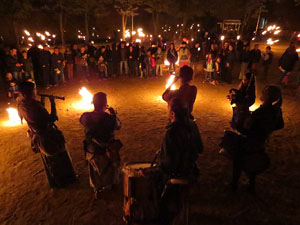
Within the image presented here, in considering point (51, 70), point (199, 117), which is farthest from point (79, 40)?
point (199, 117)

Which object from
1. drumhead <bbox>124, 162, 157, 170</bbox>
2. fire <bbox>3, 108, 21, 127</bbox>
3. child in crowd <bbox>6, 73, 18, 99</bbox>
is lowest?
fire <bbox>3, 108, 21, 127</bbox>

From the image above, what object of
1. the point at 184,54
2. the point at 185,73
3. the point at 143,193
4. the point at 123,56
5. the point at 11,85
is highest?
the point at 185,73

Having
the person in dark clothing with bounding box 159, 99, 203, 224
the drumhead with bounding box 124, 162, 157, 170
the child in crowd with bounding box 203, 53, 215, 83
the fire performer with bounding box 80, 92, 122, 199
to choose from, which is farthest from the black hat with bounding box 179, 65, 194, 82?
the child in crowd with bounding box 203, 53, 215, 83

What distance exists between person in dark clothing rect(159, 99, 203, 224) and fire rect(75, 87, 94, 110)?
695cm

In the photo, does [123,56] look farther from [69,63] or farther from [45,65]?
[45,65]

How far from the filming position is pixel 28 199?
473cm

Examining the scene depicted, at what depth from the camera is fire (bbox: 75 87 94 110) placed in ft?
32.0

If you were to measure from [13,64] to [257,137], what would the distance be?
33.4 feet

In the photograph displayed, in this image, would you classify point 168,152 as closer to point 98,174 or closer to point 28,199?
point 98,174

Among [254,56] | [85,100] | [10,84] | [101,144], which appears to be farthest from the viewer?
[254,56]

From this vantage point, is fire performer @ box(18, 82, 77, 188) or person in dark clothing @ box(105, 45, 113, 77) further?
person in dark clothing @ box(105, 45, 113, 77)

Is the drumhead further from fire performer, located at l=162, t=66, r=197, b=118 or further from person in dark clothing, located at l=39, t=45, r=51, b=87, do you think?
person in dark clothing, located at l=39, t=45, r=51, b=87

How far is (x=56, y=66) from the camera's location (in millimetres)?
12234

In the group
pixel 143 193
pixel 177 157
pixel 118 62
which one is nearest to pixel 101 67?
pixel 118 62
